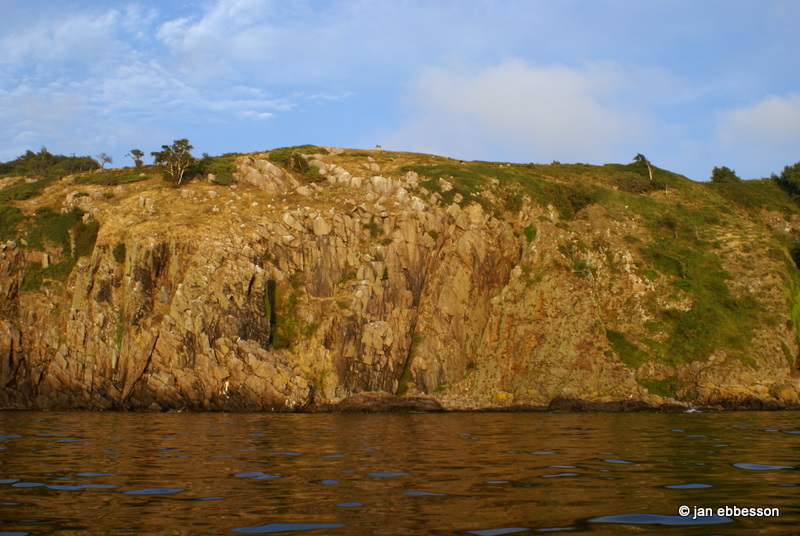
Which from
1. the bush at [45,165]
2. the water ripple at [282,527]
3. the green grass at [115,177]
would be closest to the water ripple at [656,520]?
the water ripple at [282,527]

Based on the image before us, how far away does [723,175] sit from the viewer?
8356 centimetres

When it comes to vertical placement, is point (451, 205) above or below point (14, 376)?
above

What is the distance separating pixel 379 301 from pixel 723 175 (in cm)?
6101

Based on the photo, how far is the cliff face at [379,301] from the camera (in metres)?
42.5

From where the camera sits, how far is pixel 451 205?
56.0 meters

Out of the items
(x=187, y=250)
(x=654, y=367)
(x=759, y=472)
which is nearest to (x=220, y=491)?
(x=759, y=472)

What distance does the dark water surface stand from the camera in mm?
8266

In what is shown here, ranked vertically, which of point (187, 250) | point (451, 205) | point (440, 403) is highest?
point (451, 205)

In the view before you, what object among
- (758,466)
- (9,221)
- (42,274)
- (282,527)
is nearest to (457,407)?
(758,466)

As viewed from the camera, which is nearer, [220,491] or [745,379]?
[220,491]

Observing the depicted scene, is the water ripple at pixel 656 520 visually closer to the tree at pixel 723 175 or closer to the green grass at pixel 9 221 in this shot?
the green grass at pixel 9 221

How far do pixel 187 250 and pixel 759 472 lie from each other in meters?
42.2

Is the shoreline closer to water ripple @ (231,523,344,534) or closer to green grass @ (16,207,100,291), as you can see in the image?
green grass @ (16,207,100,291)

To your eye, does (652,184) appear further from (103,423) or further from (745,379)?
(103,423)
